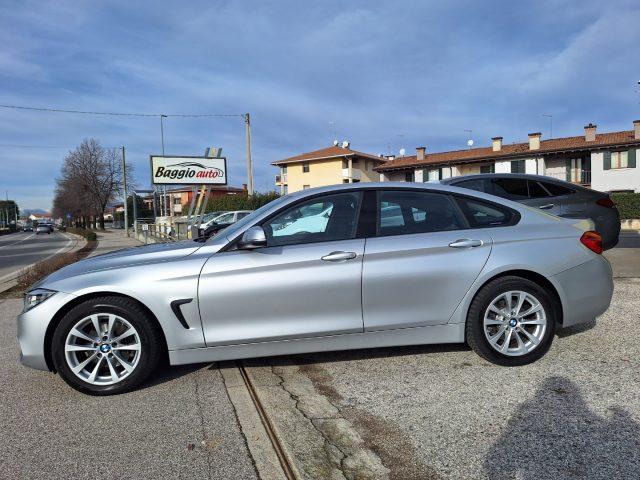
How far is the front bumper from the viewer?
358 cm

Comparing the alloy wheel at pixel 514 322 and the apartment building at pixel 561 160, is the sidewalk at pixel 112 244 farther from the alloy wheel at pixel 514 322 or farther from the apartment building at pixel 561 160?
the apartment building at pixel 561 160

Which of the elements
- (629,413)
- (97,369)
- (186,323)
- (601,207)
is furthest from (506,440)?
(601,207)

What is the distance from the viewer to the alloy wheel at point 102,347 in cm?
359

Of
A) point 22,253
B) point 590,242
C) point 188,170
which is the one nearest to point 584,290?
point 590,242

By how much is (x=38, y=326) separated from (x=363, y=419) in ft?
7.95

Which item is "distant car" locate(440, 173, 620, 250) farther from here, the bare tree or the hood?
the bare tree

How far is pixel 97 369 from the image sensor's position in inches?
143

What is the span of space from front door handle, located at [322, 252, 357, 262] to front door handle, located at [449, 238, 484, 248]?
830 millimetres

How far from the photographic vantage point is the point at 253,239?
359 centimetres

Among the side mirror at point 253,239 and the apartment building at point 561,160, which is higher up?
the apartment building at point 561,160

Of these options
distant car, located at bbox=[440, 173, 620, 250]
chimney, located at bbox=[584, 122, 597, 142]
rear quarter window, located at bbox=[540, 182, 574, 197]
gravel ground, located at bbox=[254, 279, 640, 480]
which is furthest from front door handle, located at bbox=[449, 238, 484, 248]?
chimney, located at bbox=[584, 122, 597, 142]

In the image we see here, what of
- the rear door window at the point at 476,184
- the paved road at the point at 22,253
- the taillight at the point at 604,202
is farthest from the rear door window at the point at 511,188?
the paved road at the point at 22,253

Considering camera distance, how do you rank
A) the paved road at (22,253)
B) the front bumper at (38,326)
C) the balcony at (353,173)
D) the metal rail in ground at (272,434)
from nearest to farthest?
the metal rail in ground at (272,434), the front bumper at (38,326), the paved road at (22,253), the balcony at (353,173)

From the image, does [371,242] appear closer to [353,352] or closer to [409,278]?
[409,278]
